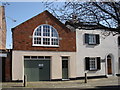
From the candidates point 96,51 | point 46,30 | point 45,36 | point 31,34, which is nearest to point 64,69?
point 45,36

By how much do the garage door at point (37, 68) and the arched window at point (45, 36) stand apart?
165 cm

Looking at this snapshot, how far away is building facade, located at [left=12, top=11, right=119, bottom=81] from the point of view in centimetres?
1906

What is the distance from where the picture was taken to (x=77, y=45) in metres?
21.2

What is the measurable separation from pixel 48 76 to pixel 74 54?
371 centimetres

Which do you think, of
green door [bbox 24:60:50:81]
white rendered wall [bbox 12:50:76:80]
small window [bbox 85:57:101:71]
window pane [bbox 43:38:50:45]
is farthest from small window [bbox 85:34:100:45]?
green door [bbox 24:60:50:81]

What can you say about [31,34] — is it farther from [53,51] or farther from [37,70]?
[37,70]

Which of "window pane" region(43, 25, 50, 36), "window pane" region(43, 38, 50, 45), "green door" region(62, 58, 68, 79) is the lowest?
"green door" region(62, 58, 68, 79)

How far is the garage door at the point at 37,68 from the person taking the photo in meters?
19.1

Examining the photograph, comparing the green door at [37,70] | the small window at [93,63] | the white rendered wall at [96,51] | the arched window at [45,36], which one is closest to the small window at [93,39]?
the white rendered wall at [96,51]

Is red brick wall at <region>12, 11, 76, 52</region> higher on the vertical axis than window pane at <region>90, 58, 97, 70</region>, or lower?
higher

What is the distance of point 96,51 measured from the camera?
22.0 metres

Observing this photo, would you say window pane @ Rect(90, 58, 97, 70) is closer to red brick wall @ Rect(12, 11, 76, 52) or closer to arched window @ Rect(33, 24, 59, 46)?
red brick wall @ Rect(12, 11, 76, 52)

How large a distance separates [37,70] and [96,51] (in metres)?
7.20

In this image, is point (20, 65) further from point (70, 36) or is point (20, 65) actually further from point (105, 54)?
point (105, 54)
